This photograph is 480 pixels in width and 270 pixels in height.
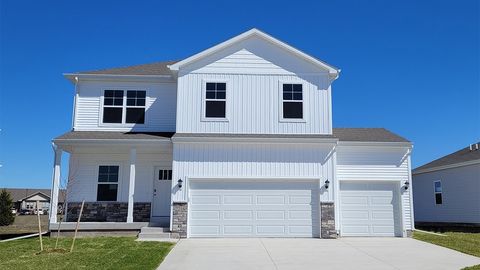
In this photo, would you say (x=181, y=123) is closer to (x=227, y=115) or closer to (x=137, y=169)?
(x=227, y=115)

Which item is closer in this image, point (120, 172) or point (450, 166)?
point (120, 172)

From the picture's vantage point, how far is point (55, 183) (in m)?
15.6

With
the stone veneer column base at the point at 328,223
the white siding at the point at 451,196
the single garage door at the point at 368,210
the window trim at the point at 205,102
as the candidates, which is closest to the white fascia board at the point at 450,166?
the white siding at the point at 451,196

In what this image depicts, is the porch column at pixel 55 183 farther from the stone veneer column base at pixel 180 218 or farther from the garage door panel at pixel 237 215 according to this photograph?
the garage door panel at pixel 237 215

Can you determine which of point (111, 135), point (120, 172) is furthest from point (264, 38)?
point (120, 172)

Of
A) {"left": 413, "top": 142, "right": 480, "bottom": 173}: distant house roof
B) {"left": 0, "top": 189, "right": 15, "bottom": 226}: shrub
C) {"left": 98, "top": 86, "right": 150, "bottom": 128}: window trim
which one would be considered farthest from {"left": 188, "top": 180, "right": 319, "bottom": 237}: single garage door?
{"left": 0, "top": 189, "right": 15, "bottom": 226}: shrub

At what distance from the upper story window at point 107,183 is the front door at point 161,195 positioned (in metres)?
1.60

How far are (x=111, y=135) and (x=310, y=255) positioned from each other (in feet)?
30.3

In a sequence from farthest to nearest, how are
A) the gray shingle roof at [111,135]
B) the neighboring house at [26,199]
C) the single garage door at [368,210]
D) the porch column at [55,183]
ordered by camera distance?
the neighboring house at [26,199]
the single garage door at [368,210]
the gray shingle roof at [111,135]
the porch column at [55,183]

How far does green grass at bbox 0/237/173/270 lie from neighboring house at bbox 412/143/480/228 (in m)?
16.3

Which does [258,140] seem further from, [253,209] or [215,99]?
[253,209]

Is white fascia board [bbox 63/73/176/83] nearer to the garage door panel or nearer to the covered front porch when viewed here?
the covered front porch

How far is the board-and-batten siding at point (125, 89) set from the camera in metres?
17.7

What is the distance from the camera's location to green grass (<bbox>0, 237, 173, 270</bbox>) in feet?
32.2
